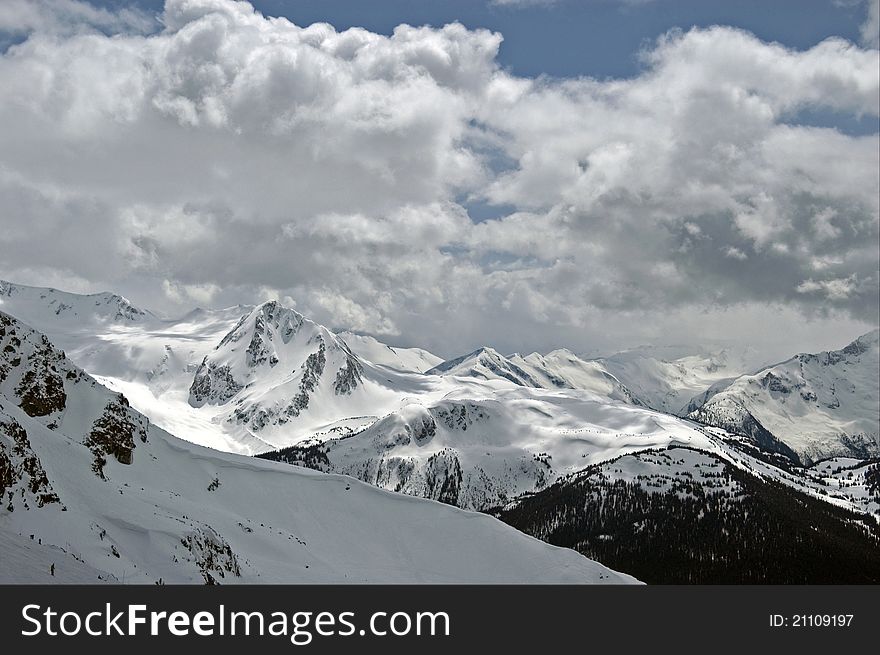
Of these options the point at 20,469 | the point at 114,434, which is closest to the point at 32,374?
the point at 114,434

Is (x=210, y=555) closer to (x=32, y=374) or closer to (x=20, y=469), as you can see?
(x=20, y=469)

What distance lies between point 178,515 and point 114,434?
2108 centimetres

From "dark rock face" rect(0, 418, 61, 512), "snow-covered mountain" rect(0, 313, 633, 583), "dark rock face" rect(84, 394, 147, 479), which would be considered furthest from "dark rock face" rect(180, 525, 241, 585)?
"dark rock face" rect(84, 394, 147, 479)

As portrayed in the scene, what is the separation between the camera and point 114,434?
8256cm

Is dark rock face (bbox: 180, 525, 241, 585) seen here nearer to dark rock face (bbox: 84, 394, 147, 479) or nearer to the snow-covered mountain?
the snow-covered mountain

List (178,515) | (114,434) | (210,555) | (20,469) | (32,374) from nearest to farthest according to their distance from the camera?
(20,469) < (210,555) < (178,515) < (32,374) < (114,434)

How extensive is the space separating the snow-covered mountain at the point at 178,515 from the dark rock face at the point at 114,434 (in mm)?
172

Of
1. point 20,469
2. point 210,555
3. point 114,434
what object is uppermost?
point 114,434

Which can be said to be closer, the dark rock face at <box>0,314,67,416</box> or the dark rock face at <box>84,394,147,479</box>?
the dark rock face at <box>0,314,67,416</box>

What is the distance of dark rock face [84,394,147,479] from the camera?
7838 centimetres

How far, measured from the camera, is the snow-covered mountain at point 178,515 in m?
47.4

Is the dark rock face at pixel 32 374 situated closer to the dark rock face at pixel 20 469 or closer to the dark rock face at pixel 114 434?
the dark rock face at pixel 114 434

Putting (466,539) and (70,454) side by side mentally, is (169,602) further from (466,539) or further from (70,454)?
(466,539)

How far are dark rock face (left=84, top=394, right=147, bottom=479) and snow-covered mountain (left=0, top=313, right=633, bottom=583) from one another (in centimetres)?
17
